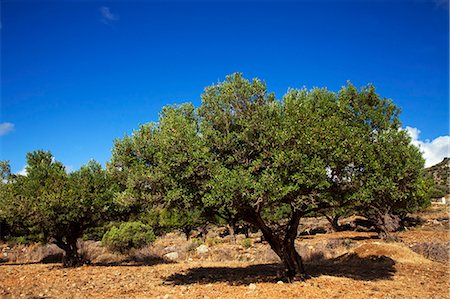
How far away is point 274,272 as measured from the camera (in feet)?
66.6

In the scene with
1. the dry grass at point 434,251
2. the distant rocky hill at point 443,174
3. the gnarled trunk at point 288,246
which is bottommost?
the dry grass at point 434,251

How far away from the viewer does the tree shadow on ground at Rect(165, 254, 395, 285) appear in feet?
59.7

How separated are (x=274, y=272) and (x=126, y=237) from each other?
1791 cm

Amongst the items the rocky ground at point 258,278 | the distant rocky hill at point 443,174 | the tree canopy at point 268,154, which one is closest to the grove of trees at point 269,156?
the tree canopy at point 268,154

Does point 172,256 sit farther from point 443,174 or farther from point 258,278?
point 443,174

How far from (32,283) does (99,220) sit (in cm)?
773

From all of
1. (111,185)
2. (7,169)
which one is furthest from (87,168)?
(7,169)

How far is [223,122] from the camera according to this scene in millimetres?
15641

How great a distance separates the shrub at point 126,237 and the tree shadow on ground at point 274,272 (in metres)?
12.5

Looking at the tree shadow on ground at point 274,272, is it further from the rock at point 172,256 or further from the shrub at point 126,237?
the shrub at point 126,237

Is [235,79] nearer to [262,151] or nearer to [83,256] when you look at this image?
[262,151]

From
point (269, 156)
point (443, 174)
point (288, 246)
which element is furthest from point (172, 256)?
point (443, 174)

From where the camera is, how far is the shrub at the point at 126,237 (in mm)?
33156

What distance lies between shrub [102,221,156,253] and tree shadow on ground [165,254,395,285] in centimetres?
1246
